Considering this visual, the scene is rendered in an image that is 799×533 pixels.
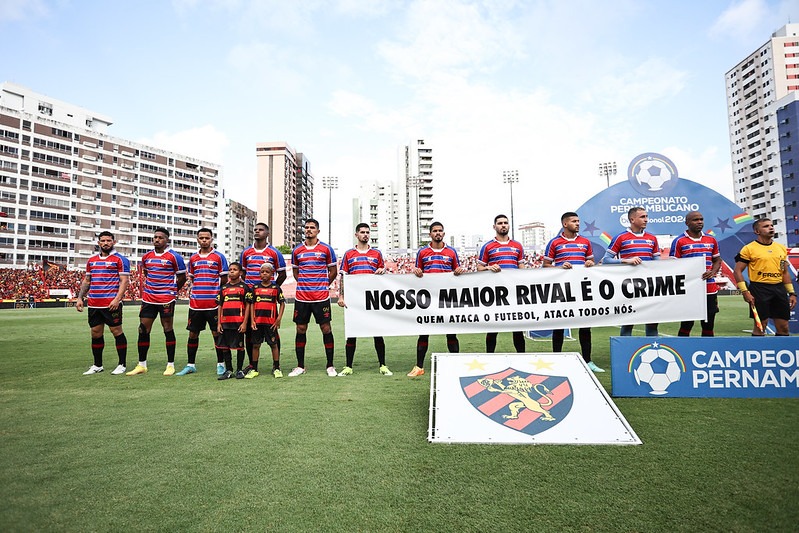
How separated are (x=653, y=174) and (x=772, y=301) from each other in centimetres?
768

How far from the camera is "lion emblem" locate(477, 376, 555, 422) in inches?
147

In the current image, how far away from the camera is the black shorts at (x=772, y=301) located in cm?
611

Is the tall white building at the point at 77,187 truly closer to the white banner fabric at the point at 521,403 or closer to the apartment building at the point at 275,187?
the apartment building at the point at 275,187

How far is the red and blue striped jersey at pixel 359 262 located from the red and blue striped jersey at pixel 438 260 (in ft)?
2.33

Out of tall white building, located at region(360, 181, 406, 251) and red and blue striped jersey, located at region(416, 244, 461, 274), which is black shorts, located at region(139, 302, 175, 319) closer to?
red and blue striped jersey, located at region(416, 244, 461, 274)

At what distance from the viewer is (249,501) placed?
2502 millimetres

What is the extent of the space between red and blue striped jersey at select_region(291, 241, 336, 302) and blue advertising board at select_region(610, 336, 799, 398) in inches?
155

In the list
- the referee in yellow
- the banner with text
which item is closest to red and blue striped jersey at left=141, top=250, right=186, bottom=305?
the banner with text

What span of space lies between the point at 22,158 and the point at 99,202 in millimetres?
10652

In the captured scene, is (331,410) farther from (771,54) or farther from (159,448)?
(771,54)

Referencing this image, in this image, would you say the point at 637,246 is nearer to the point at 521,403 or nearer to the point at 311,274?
the point at 521,403

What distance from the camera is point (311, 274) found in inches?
265

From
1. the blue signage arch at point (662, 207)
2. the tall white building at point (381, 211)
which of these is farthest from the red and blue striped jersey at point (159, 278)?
the tall white building at point (381, 211)

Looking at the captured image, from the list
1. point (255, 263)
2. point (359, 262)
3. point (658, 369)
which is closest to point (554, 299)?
point (658, 369)
